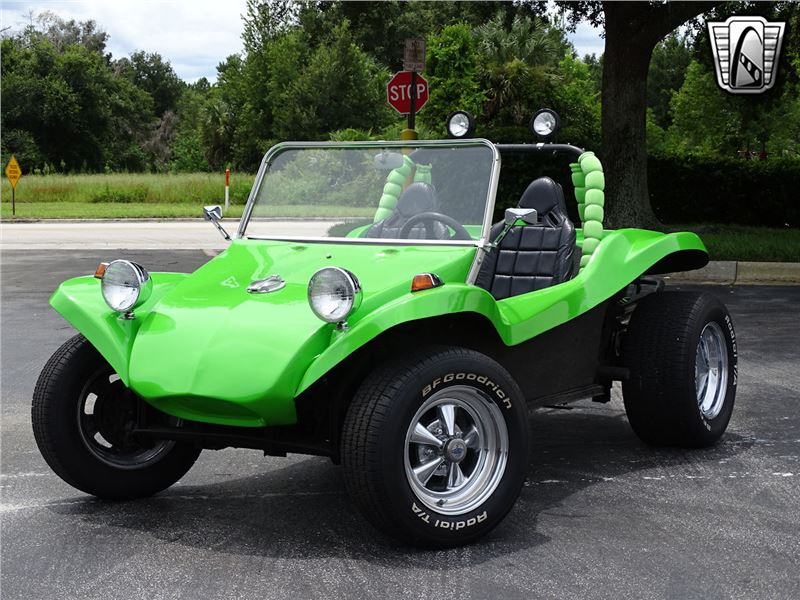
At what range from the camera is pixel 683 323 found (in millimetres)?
5383

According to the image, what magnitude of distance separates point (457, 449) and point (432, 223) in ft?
3.93

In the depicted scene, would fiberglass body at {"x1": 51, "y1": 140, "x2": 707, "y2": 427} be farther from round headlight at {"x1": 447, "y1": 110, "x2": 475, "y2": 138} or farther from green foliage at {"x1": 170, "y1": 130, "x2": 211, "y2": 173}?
green foliage at {"x1": 170, "y1": 130, "x2": 211, "y2": 173}

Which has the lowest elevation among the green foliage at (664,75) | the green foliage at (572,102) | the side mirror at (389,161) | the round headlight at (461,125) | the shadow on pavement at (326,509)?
the shadow on pavement at (326,509)

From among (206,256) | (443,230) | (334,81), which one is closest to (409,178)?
(443,230)

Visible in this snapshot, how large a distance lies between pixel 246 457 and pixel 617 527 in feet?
6.44

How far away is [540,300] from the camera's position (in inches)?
185

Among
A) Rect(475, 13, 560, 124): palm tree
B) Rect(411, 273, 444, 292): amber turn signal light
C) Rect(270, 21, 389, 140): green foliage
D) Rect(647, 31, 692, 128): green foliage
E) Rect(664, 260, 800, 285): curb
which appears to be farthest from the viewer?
Rect(647, 31, 692, 128): green foliage

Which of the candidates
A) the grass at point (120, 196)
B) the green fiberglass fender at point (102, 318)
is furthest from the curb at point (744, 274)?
the grass at point (120, 196)

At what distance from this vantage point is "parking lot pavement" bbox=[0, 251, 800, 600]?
3629 millimetres

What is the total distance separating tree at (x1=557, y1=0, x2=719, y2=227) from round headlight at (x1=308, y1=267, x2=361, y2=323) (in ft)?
40.7

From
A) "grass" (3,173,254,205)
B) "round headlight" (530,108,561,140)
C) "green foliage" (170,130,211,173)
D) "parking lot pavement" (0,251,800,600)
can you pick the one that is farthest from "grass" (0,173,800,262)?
"parking lot pavement" (0,251,800,600)

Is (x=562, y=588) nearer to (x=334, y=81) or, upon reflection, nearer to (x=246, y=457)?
(x=246, y=457)

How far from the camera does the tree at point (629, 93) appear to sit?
15984mm

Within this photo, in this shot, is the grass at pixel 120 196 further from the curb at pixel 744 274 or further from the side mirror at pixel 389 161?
the side mirror at pixel 389 161
